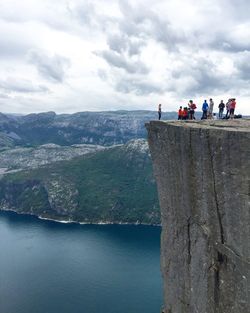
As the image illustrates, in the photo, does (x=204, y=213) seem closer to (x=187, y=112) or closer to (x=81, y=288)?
(x=187, y=112)


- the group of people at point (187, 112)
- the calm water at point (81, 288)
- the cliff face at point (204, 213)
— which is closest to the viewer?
the cliff face at point (204, 213)

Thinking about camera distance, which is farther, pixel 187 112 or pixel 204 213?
pixel 187 112

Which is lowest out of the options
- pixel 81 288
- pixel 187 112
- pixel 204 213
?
pixel 81 288

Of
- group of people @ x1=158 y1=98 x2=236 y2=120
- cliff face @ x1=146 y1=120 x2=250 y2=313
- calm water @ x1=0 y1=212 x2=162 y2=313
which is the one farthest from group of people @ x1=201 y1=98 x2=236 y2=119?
calm water @ x1=0 y1=212 x2=162 y2=313

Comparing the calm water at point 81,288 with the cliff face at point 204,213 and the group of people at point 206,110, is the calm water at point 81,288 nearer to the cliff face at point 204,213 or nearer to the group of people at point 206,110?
the group of people at point 206,110

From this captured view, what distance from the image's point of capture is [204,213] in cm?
2033

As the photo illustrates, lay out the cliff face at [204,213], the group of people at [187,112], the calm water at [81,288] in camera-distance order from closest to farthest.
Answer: the cliff face at [204,213] → the group of people at [187,112] → the calm water at [81,288]

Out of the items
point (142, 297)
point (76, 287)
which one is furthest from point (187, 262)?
point (76, 287)

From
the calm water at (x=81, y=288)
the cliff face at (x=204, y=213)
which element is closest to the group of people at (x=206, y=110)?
the cliff face at (x=204, y=213)

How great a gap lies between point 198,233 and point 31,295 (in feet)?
490

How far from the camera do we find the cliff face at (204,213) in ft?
58.3

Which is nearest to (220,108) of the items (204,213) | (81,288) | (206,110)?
(206,110)

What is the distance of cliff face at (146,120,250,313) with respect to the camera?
1778 cm

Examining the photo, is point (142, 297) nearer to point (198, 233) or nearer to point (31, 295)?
point (31, 295)
